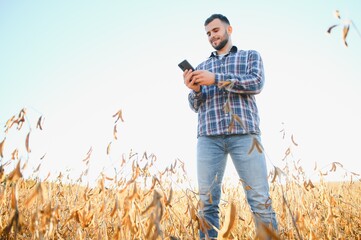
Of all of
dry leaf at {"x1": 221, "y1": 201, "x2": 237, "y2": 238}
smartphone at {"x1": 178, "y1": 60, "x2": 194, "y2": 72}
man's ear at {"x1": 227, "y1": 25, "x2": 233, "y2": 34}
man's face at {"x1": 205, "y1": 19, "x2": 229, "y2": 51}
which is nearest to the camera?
dry leaf at {"x1": 221, "y1": 201, "x2": 237, "y2": 238}

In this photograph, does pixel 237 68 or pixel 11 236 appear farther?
pixel 237 68

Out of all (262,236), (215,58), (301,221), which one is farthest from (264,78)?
(262,236)

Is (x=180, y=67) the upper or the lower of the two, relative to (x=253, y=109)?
upper

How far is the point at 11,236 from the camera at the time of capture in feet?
6.49

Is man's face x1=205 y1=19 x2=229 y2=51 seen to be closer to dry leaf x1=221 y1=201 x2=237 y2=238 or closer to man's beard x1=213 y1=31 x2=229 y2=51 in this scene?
man's beard x1=213 y1=31 x2=229 y2=51

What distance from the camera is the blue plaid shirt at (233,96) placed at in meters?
2.00

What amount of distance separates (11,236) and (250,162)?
6.42 feet

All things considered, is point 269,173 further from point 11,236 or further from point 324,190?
point 11,236

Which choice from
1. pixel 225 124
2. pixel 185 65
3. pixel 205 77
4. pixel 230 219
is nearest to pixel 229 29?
pixel 185 65

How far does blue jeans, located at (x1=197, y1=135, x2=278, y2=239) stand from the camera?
5.98ft

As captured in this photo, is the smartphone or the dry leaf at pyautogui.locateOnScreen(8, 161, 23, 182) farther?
the smartphone

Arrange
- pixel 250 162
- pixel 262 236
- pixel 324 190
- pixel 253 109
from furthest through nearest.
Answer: pixel 253 109 → pixel 324 190 → pixel 250 162 → pixel 262 236

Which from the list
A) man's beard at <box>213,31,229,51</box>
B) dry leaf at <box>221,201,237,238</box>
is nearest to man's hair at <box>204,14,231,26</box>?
man's beard at <box>213,31,229,51</box>

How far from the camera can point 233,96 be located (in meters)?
2.14
